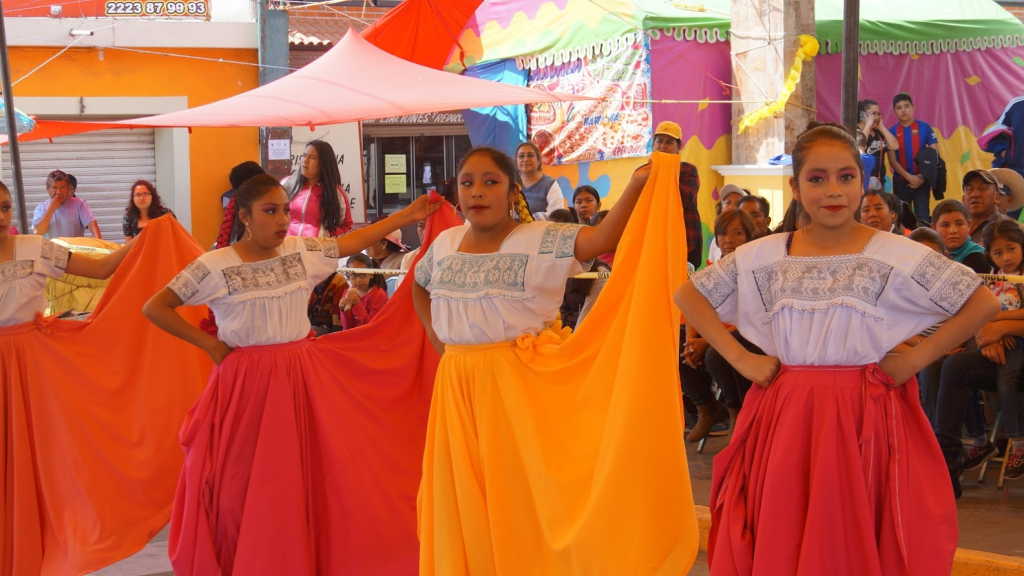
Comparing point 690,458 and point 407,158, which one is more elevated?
point 407,158

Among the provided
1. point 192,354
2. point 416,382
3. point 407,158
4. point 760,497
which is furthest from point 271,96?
point 407,158

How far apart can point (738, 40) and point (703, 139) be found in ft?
3.20

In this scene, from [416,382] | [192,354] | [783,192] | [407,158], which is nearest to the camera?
[416,382]

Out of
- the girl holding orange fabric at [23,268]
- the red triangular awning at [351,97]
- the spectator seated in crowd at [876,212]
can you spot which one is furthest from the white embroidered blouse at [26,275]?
the spectator seated in crowd at [876,212]

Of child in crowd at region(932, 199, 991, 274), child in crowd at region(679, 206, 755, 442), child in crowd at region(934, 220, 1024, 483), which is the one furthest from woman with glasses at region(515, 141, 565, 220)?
child in crowd at region(934, 220, 1024, 483)

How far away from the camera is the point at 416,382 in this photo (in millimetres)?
5281

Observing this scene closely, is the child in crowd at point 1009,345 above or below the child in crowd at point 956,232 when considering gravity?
below

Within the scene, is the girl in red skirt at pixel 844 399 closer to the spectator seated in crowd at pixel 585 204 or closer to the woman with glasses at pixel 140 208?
the spectator seated in crowd at pixel 585 204

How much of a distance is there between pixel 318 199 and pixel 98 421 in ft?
7.05

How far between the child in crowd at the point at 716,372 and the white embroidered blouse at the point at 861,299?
2.66m

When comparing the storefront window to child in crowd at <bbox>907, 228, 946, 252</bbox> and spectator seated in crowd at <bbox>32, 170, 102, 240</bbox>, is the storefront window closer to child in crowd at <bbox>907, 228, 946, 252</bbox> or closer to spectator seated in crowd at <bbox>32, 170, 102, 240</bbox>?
spectator seated in crowd at <bbox>32, 170, 102, 240</bbox>

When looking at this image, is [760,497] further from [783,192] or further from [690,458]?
[783,192]

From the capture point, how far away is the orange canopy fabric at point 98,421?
527 centimetres

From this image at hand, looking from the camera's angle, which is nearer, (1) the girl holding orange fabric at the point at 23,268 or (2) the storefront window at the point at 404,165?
(1) the girl holding orange fabric at the point at 23,268
